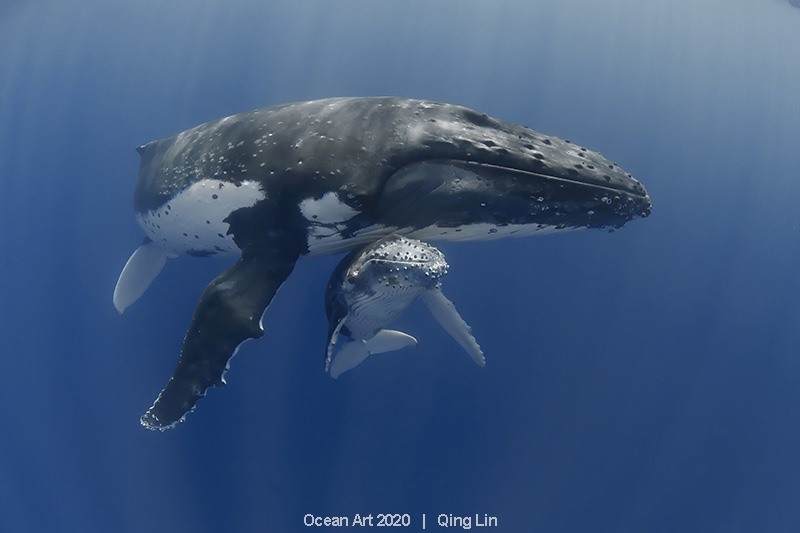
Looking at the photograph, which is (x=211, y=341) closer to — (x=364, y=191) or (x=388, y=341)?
(x=364, y=191)

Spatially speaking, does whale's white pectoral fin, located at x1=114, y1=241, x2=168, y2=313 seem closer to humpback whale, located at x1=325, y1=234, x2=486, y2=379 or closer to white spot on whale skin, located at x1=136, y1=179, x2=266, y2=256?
white spot on whale skin, located at x1=136, y1=179, x2=266, y2=256

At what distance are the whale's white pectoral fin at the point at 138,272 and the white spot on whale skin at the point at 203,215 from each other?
2735 millimetres

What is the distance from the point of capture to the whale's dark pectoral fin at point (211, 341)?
5.81 meters

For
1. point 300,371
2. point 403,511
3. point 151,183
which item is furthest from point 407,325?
point 151,183

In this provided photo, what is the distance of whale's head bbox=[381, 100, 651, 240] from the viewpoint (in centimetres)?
566

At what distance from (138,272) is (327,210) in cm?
756

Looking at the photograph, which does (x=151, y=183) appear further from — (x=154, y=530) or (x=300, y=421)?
(x=154, y=530)

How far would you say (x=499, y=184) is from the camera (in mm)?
5648

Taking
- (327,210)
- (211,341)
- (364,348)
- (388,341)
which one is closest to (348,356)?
(364,348)

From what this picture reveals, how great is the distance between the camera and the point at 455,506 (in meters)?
13.1

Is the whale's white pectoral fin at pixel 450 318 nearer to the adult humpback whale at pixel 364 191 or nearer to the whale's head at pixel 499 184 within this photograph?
the adult humpback whale at pixel 364 191

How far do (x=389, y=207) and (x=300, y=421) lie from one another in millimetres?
8646

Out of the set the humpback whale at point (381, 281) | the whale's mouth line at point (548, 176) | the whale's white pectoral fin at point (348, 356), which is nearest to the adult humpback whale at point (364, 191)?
the whale's mouth line at point (548, 176)

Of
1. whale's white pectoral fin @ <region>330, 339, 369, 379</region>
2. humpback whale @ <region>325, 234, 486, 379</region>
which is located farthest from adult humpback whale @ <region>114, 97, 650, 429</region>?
whale's white pectoral fin @ <region>330, 339, 369, 379</region>
